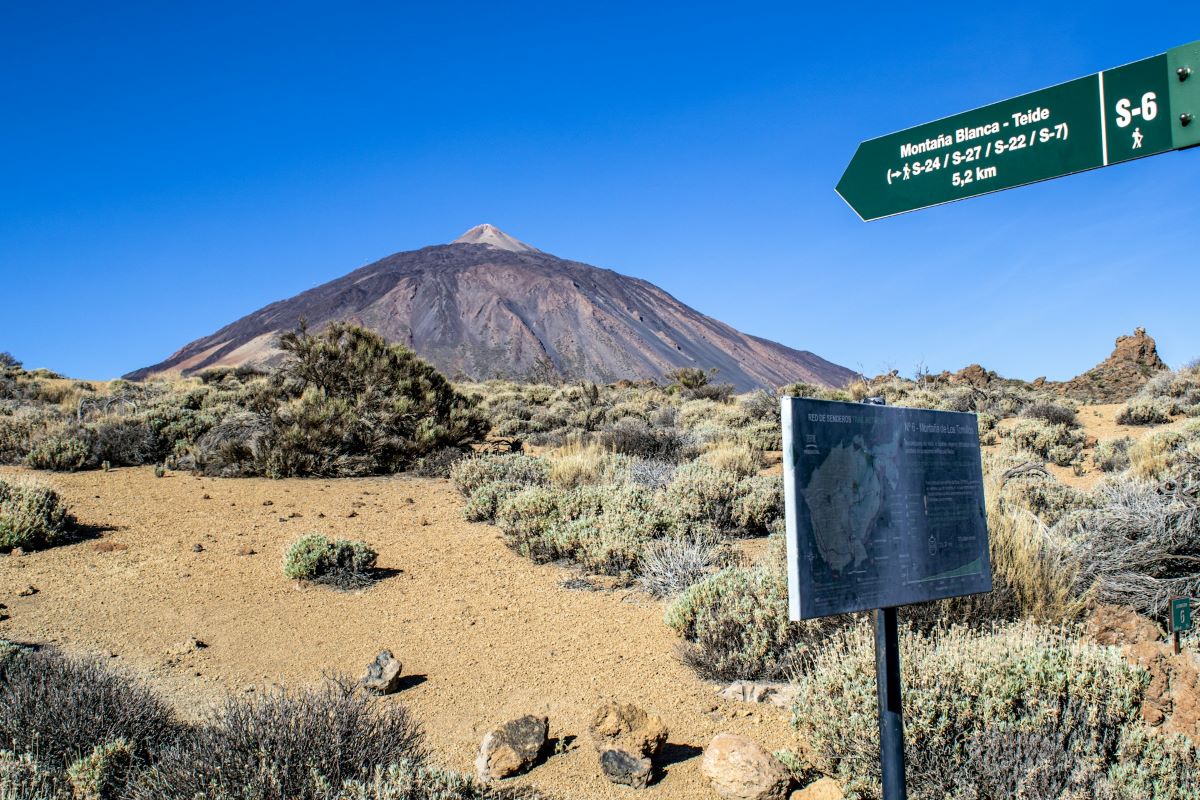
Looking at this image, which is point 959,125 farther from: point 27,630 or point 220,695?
point 27,630

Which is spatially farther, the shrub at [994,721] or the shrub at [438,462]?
the shrub at [438,462]

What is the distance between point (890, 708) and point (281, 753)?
2126mm

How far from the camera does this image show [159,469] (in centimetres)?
1059

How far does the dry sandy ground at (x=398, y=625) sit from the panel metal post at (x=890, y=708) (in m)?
1.32

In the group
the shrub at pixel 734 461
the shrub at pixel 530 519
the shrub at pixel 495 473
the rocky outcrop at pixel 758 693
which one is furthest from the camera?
the shrub at pixel 734 461

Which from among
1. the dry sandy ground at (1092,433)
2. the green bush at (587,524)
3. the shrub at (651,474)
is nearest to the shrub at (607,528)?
the green bush at (587,524)

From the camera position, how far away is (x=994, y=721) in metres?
2.95

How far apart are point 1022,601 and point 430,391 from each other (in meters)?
10.3

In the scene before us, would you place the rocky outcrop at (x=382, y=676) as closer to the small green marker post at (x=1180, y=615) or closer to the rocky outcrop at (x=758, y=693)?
the rocky outcrop at (x=758, y=693)

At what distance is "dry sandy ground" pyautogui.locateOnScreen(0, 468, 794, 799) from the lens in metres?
4.04

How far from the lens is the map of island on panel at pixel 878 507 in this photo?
6.54 ft

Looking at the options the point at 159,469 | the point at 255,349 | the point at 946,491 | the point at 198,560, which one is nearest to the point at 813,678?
the point at 946,491

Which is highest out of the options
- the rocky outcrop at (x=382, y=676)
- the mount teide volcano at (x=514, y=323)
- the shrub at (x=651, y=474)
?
the mount teide volcano at (x=514, y=323)

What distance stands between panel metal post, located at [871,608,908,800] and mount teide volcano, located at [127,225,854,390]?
10507 centimetres
